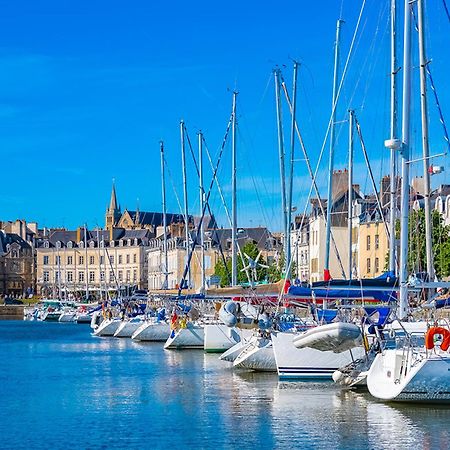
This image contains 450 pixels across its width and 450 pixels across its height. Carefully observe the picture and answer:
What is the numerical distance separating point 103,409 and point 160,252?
424 ft

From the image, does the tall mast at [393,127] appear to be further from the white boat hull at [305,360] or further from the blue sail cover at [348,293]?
the white boat hull at [305,360]

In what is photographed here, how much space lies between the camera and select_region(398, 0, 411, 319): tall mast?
33.1 metres

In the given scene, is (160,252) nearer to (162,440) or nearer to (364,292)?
(364,292)

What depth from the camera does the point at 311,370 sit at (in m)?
37.9

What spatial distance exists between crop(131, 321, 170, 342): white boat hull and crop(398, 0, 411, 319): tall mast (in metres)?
39.7

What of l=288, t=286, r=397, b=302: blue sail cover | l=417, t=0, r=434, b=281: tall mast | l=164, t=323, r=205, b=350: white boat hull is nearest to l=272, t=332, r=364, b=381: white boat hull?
l=288, t=286, r=397, b=302: blue sail cover

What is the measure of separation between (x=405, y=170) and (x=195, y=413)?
1010 centimetres

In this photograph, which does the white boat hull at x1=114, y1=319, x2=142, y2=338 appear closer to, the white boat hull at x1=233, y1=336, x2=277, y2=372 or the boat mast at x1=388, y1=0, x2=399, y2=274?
the white boat hull at x1=233, y1=336, x2=277, y2=372

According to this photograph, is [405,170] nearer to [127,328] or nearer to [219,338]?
[219,338]

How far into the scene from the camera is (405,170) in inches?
1342

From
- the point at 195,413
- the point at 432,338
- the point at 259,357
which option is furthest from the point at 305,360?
the point at 432,338

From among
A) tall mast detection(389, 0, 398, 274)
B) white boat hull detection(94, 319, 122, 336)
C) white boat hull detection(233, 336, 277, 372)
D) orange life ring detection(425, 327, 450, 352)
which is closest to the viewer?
orange life ring detection(425, 327, 450, 352)

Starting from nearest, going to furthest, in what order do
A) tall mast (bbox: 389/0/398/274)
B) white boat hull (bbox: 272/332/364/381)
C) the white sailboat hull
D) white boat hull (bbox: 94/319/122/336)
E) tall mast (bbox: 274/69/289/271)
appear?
the white sailboat hull < white boat hull (bbox: 272/332/364/381) < tall mast (bbox: 389/0/398/274) < tall mast (bbox: 274/69/289/271) < white boat hull (bbox: 94/319/122/336)

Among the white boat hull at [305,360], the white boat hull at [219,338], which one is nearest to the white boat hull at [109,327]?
the white boat hull at [219,338]
